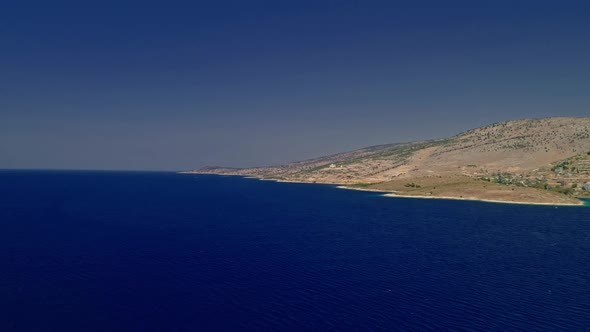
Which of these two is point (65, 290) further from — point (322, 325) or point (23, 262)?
point (322, 325)

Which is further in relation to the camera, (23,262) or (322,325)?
(23,262)

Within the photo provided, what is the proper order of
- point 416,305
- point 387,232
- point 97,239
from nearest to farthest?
point 416,305, point 97,239, point 387,232

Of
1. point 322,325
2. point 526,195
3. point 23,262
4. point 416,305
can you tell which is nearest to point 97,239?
point 23,262

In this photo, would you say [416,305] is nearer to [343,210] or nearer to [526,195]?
[343,210]

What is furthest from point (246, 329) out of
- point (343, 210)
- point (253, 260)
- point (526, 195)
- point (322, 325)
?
point (526, 195)

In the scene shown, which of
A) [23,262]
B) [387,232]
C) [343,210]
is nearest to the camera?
[23,262]

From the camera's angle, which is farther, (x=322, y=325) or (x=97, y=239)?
(x=97, y=239)
